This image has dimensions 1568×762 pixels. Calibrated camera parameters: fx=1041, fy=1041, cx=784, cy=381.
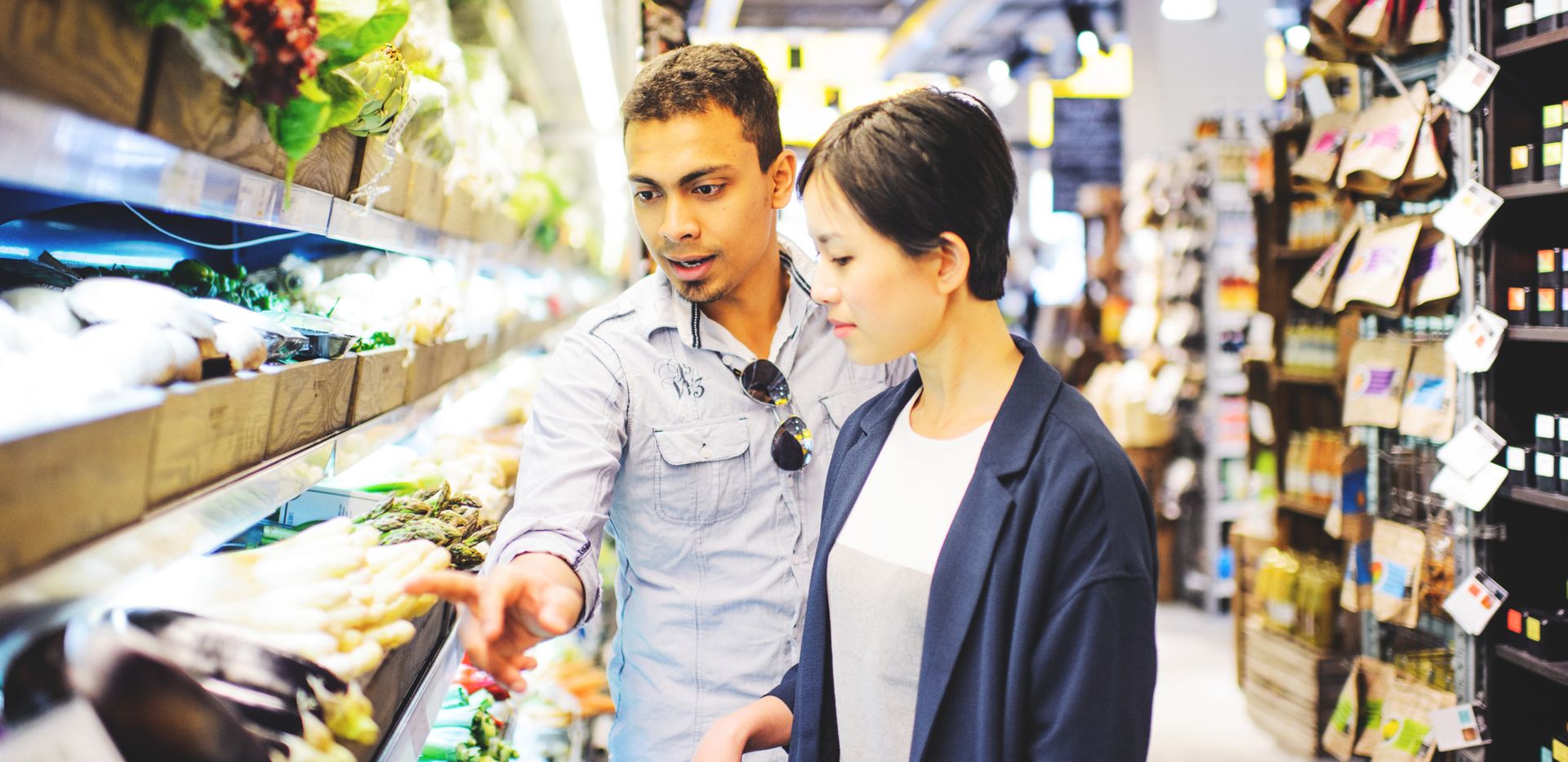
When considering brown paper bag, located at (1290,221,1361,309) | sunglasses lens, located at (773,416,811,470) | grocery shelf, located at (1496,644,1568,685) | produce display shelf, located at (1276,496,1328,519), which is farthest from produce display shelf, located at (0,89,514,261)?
produce display shelf, located at (1276,496,1328,519)

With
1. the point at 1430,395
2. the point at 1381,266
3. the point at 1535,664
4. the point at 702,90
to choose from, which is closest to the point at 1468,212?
the point at 1381,266

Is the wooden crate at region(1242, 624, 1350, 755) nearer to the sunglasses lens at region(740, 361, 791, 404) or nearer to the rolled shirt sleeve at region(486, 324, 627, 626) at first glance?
the sunglasses lens at region(740, 361, 791, 404)

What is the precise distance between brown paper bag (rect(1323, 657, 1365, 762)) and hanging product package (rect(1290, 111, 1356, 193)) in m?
1.82

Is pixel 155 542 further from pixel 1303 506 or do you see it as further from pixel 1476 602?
pixel 1303 506

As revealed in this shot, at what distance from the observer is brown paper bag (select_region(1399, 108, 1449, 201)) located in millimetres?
3330

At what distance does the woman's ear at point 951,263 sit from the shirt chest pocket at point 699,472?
0.58 metres

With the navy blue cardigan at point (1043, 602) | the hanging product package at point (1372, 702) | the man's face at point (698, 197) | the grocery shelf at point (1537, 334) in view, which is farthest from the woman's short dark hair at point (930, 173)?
the hanging product package at point (1372, 702)

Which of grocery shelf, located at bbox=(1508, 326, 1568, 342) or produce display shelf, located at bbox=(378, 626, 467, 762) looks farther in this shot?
grocery shelf, located at bbox=(1508, 326, 1568, 342)

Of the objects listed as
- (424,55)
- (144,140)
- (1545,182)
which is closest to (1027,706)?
(144,140)

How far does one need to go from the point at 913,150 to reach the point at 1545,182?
2.72 metres

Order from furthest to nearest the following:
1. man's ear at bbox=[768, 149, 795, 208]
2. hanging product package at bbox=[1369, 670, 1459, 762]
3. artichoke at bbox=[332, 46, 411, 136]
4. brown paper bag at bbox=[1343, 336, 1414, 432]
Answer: brown paper bag at bbox=[1343, 336, 1414, 432] → hanging product package at bbox=[1369, 670, 1459, 762] → man's ear at bbox=[768, 149, 795, 208] → artichoke at bbox=[332, 46, 411, 136]

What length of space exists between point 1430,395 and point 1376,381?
0.28 metres

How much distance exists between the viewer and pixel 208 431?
1116 millimetres

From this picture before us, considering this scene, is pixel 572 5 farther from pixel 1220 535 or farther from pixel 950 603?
pixel 1220 535
